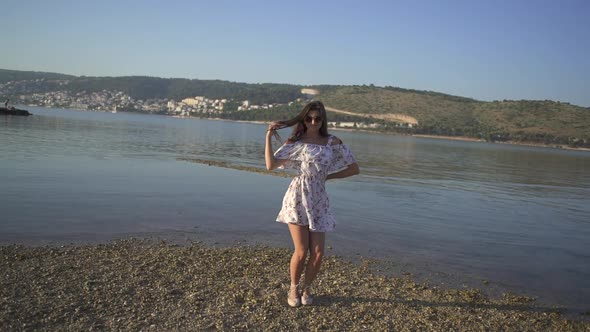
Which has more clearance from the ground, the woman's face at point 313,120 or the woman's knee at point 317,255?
the woman's face at point 313,120

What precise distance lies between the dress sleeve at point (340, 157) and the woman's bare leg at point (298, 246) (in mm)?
824

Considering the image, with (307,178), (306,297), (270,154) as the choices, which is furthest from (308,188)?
(306,297)

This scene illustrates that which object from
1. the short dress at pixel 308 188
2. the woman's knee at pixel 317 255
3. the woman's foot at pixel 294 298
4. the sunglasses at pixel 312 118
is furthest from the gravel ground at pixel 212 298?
the sunglasses at pixel 312 118

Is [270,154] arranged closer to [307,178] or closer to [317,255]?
[307,178]

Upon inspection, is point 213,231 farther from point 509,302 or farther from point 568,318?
point 568,318

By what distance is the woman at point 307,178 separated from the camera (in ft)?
18.1

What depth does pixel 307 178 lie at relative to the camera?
5.57m

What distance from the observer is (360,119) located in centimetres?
14662

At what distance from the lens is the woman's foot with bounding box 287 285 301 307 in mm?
5707

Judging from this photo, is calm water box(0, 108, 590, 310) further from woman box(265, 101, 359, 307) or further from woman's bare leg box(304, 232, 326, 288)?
woman box(265, 101, 359, 307)

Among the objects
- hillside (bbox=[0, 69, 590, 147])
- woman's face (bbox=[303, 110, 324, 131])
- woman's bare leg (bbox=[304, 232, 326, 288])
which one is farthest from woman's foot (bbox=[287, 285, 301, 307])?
hillside (bbox=[0, 69, 590, 147])

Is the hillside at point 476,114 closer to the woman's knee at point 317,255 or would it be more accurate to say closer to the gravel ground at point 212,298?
the gravel ground at point 212,298

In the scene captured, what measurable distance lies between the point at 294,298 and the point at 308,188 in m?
1.38

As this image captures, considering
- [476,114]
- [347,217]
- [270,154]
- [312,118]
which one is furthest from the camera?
[476,114]
